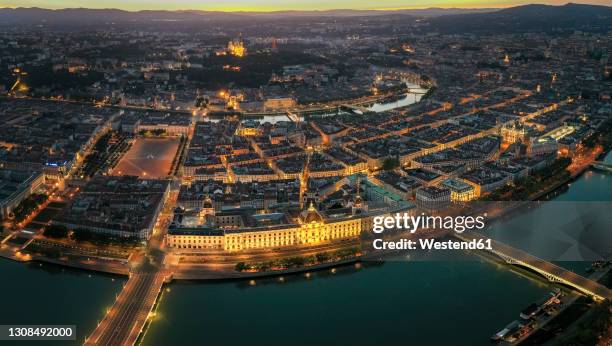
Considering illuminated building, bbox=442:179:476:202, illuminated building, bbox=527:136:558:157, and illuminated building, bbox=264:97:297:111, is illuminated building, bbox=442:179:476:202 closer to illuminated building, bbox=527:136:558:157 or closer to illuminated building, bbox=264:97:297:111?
illuminated building, bbox=527:136:558:157

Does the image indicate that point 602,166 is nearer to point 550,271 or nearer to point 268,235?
point 550,271

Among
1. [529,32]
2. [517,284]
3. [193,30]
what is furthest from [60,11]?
[517,284]

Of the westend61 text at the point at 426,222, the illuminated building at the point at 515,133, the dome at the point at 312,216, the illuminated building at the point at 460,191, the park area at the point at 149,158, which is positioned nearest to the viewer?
the dome at the point at 312,216

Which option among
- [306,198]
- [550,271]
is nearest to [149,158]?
[306,198]

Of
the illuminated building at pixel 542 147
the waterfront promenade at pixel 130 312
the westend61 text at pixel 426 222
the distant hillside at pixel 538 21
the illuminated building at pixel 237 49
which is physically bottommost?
the waterfront promenade at pixel 130 312

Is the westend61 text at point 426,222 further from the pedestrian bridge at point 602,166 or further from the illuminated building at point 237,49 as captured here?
the illuminated building at point 237,49

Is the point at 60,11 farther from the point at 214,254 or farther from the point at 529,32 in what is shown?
the point at 214,254

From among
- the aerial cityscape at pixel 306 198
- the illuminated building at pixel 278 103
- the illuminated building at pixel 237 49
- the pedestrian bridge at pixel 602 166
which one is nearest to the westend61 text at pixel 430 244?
the aerial cityscape at pixel 306 198
